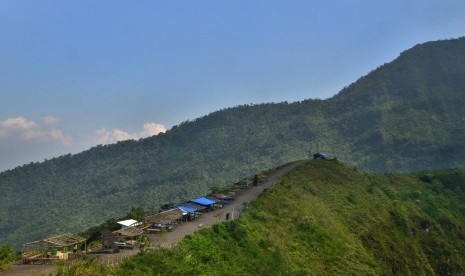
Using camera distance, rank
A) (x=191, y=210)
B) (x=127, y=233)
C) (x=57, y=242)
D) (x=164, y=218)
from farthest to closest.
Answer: (x=191, y=210) → (x=164, y=218) → (x=127, y=233) → (x=57, y=242)

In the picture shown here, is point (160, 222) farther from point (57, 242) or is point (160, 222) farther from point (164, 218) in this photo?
point (57, 242)

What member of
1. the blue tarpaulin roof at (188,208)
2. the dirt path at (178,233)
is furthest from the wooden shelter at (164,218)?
the blue tarpaulin roof at (188,208)

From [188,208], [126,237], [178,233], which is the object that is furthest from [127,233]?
[188,208]

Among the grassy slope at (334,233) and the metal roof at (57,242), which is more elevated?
the metal roof at (57,242)

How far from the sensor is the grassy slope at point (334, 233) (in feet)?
87.3

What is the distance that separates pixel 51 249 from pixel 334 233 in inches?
939

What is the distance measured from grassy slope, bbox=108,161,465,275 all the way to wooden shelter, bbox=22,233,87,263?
24.7 feet

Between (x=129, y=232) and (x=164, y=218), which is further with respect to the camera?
(x=164, y=218)

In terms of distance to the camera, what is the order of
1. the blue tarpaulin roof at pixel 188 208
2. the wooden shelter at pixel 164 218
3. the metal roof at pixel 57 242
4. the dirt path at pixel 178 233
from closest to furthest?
the dirt path at pixel 178 233 < the metal roof at pixel 57 242 < the wooden shelter at pixel 164 218 < the blue tarpaulin roof at pixel 188 208

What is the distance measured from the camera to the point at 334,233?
39.8 m

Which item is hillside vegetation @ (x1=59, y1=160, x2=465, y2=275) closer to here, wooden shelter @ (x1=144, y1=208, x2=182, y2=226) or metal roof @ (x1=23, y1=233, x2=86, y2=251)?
wooden shelter @ (x1=144, y1=208, x2=182, y2=226)

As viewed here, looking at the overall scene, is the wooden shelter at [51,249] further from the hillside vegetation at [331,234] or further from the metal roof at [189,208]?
the metal roof at [189,208]

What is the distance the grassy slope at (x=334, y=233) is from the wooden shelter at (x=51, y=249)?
7.52 metres

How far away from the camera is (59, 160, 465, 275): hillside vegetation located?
25688mm
